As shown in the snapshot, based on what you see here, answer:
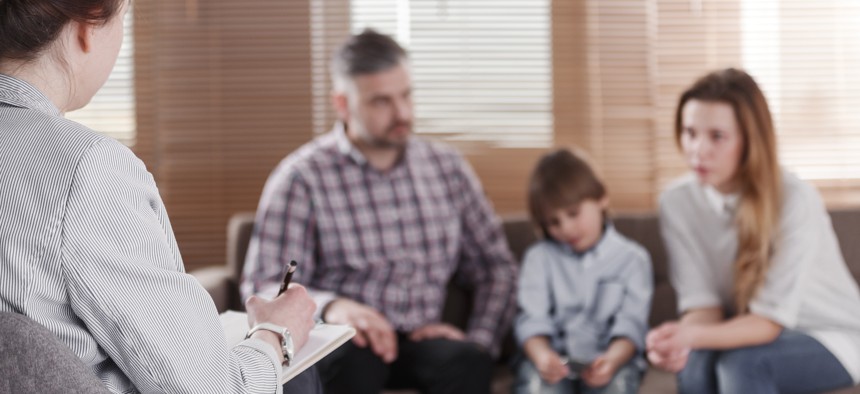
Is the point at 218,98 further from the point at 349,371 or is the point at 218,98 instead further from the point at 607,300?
the point at 607,300

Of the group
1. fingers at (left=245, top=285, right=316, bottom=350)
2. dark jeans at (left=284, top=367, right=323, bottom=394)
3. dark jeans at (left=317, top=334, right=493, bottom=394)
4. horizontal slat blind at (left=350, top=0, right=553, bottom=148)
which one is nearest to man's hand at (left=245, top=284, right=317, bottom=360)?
fingers at (left=245, top=285, right=316, bottom=350)

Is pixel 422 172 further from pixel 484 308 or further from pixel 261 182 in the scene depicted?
pixel 261 182

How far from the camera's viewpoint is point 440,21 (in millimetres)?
3166

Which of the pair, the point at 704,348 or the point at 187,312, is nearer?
the point at 187,312

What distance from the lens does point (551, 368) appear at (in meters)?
2.21

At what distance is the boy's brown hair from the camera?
2406mm

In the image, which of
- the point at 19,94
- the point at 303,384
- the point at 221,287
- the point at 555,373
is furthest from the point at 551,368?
the point at 19,94

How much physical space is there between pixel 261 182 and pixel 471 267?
92 centimetres

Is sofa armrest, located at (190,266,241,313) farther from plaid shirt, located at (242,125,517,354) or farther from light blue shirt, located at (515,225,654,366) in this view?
light blue shirt, located at (515,225,654,366)

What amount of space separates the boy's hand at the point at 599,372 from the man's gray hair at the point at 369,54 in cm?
99

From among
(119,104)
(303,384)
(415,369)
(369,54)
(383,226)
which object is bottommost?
(415,369)

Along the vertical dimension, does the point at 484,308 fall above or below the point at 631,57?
below

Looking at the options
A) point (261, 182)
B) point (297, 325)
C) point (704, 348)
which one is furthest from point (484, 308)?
point (297, 325)

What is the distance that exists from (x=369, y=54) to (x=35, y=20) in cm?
147
